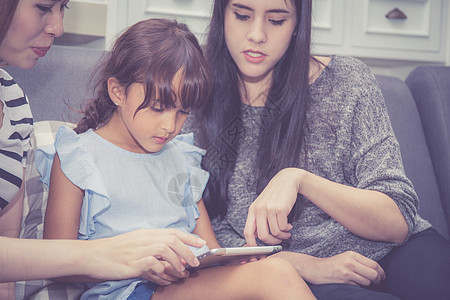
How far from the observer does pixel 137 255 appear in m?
0.84

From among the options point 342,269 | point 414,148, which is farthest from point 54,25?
point 414,148

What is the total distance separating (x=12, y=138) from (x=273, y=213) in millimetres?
515

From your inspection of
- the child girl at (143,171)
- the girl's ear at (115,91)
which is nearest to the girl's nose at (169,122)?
the child girl at (143,171)

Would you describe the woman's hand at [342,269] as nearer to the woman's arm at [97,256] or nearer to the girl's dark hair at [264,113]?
the girl's dark hair at [264,113]

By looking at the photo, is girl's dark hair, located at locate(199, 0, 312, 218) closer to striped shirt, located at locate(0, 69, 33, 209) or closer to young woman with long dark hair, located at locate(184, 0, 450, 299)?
young woman with long dark hair, located at locate(184, 0, 450, 299)

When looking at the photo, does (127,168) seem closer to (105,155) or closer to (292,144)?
(105,155)

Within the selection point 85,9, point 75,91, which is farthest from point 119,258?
point 85,9

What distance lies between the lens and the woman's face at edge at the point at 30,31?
3.09 feet

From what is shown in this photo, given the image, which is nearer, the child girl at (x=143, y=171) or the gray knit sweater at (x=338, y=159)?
the child girl at (x=143, y=171)

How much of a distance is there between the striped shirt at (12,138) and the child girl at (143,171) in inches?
2.2

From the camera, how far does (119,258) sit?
0.83m

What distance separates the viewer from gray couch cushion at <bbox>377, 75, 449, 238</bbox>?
1.58 metres

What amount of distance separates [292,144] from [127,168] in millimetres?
397

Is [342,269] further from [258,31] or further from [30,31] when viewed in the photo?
[30,31]
